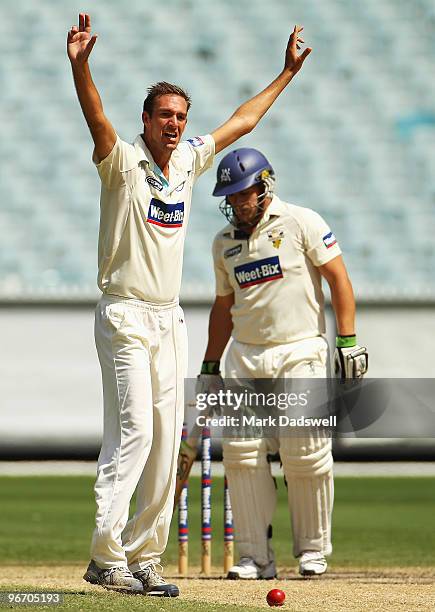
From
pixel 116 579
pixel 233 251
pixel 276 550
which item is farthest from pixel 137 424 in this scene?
pixel 276 550

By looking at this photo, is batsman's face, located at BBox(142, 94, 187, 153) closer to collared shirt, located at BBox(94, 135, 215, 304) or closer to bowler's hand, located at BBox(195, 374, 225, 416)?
collared shirt, located at BBox(94, 135, 215, 304)

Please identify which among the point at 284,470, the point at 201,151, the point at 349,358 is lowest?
the point at 284,470

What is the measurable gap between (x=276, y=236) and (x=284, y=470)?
1.05 metres

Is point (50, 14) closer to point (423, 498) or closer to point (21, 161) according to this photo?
point (21, 161)

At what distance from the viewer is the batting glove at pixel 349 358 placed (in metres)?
6.07

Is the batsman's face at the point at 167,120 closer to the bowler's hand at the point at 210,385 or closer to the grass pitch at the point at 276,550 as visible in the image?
the grass pitch at the point at 276,550

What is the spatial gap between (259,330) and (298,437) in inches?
19.9

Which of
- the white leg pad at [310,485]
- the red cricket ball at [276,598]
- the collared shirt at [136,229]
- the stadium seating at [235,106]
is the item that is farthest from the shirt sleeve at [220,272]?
the stadium seating at [235,106]

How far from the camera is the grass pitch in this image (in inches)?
201

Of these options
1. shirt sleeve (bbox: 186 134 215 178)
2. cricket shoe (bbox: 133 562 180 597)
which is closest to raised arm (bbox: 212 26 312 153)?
shirt sleeve (bbox: 186 134 215 178)

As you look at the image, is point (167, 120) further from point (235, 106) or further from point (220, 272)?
point (235, 106)

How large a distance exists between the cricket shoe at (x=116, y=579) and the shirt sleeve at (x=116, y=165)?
132 cm

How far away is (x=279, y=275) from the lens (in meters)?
6.18

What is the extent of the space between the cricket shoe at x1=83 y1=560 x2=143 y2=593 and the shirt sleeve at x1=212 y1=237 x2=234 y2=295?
6.30 ft
